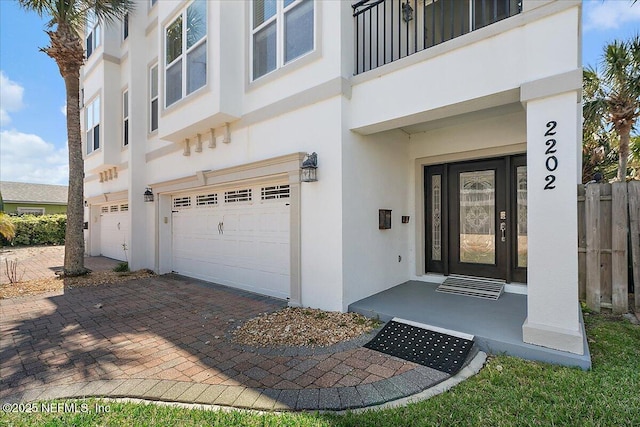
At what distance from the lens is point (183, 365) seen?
3645 mm

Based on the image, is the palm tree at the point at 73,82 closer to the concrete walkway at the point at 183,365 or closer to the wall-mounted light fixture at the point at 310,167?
the concrete walkway at the point at 183,365

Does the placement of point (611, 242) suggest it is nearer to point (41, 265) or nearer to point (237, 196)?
point (237, 196)

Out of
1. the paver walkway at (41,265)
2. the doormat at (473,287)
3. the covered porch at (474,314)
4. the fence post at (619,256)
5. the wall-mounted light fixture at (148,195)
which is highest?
the wall-mounted light fixture at (148,195)

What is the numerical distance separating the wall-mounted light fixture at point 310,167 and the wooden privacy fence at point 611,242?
4.46 meters

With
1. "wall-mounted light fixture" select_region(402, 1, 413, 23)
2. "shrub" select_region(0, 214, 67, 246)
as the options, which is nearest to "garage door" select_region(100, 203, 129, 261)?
"shrub" select_region(0, 214, 67, 246)

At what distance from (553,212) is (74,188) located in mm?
11120

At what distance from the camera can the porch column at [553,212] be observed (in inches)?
132

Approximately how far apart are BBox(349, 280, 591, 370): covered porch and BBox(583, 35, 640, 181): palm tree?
8.20 m

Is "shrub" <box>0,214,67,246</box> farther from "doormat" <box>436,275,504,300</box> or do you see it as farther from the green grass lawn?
"doormat" <box>436,275,504,300</box>

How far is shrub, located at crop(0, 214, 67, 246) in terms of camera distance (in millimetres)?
17984

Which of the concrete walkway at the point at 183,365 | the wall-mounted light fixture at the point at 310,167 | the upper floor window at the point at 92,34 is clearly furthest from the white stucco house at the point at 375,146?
the upper floor window at the point at 92,34

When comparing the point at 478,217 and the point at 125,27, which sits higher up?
the point at 125,27

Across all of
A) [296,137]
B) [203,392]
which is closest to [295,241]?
[296,137]

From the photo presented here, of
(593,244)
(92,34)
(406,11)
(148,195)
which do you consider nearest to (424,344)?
(593,244)
